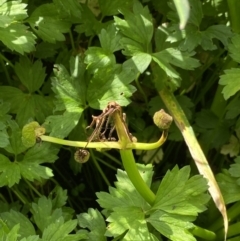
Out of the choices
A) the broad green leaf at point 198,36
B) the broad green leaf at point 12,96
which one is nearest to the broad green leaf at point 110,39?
the broad green leaf at point 198,36

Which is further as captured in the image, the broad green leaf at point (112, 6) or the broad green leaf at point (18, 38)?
the broad green leaf at point (112, 6)

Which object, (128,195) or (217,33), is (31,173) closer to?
(128,195)

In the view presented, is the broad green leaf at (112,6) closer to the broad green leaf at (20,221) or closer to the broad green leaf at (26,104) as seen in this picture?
the broad green leaf at (26,104)

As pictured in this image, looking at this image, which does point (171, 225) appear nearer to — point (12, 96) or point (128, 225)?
point (128, 225)

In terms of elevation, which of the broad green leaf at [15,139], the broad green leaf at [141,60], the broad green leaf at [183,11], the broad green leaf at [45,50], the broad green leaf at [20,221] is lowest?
the broad green leaf at [20,221]

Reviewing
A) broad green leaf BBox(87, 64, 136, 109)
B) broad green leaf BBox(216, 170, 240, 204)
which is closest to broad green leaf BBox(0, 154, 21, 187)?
broad green leaf BBox(87, 64, 136, 109)

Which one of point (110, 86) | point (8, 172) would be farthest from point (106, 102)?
point (8, 172)
